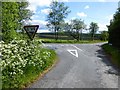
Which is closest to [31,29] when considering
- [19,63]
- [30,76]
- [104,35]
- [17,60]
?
[17,60]

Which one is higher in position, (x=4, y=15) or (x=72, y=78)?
(x=4, y=15)

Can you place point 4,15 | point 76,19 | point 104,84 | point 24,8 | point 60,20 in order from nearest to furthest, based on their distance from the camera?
point 104,84
point 4,15
point 24,8
point 60,20
point 76,19

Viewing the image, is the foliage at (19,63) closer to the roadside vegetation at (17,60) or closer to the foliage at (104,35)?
the roadside vegetation at (17,60)

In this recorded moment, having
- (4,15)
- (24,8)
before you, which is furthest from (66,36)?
(4,15)

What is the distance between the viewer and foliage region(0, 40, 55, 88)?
12339 mm

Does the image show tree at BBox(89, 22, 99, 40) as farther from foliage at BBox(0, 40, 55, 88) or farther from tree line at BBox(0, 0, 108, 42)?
foliage at BBox(0, 40, 55, 88)

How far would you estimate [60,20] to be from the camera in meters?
62.2

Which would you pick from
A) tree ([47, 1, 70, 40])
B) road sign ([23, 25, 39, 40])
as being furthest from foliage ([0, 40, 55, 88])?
tree ([47, 1, 70, 40])

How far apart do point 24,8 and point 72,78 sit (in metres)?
26.5

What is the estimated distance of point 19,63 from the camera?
533 inches

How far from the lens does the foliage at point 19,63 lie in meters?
12.3

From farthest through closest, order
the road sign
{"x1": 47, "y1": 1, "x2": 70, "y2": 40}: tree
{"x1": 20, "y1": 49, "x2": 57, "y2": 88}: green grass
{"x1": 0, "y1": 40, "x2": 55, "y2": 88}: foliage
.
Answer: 1. {"x1": 47, "y1": 1, "x2": 70, "y2": 40}: tree
2. the road sign
3. {"x1": 20, "y1": 49, "x2": 57, "y2": 88}: green grass
4. {"x1": 0, "y1": 40, "x2": 55, "y2": 88}: foliage

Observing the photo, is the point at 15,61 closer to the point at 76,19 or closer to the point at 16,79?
the point at 16,79

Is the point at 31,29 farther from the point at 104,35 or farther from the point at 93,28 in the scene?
the point at 93,28
